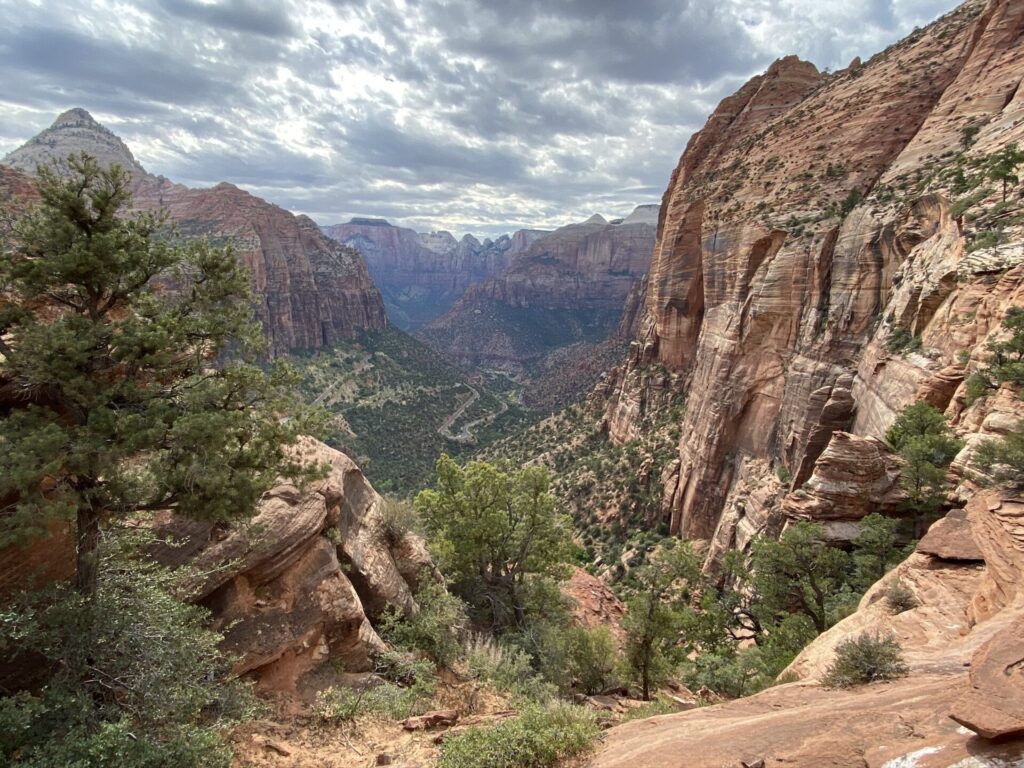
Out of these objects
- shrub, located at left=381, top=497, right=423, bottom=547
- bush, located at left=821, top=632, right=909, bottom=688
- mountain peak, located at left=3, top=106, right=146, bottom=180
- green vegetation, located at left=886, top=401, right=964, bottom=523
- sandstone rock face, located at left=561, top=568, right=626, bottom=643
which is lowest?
sandstone rock face, located at left=561, top=568, right=626, bottom=643

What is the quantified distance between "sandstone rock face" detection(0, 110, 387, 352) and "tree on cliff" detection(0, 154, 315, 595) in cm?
10473

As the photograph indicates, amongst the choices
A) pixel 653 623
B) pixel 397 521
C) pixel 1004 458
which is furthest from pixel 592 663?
pixel 1004 458

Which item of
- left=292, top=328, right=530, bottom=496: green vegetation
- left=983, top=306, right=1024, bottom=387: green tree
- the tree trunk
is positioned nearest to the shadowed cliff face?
left=983, top=306, right=1024, bottom=387: green tree

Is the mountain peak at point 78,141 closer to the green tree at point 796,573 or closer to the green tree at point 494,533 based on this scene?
the green tree at point 494,533

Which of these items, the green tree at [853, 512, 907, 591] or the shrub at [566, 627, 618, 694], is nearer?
the green tree at [853, 512, 907, 591]

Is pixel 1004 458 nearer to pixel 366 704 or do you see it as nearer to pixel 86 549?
pixel 366 704

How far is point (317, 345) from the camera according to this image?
123 m

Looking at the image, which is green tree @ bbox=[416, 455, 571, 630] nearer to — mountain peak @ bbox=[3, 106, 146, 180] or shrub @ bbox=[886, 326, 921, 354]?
shrub @ bbox=[886, 326, 921, 354]

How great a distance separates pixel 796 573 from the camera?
15289mm

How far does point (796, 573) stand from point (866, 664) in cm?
934

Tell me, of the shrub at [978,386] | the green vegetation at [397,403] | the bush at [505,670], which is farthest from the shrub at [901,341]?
the green vegetation at [397,403]

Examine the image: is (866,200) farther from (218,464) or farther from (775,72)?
(218,464)

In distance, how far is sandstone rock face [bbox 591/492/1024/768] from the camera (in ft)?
14.7

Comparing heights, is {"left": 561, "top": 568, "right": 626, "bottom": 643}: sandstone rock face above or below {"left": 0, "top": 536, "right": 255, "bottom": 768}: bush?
below
